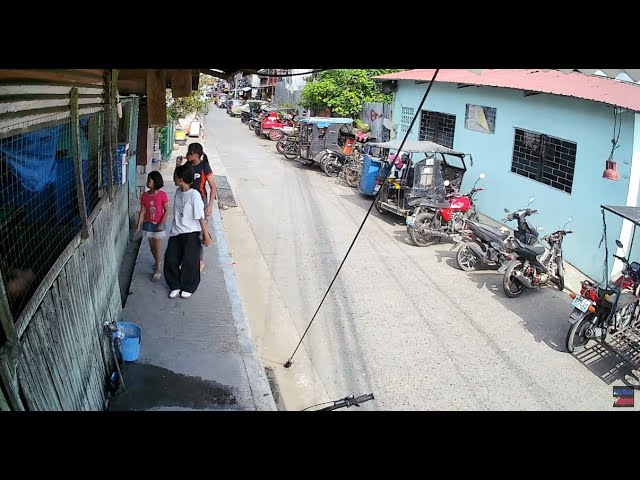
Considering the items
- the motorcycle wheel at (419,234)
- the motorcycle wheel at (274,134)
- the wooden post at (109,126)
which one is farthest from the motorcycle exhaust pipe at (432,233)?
the motorcycle wheel at (274,134)

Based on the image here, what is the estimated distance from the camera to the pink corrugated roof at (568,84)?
30.0ft

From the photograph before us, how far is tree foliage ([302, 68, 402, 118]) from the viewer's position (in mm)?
22688

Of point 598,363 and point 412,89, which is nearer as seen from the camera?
point 598,363

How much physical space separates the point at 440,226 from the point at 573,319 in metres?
4.49

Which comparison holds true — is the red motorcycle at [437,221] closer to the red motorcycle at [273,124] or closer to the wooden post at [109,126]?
the wooden post at [109,126]

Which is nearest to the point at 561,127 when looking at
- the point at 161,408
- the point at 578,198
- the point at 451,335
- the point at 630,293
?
the point at 578,198

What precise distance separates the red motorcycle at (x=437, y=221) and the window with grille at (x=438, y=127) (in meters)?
4.31

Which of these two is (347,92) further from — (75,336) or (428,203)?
(75,336)

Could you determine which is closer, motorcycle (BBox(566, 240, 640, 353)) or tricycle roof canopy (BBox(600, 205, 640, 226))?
motorcycle (BBox(566, 240, 640, 353))

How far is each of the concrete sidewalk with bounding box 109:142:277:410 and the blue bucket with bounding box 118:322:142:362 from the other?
2.6 inches

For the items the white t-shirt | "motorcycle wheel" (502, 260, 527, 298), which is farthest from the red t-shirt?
"motorcycle wheel" (502, 260, 527, 298)

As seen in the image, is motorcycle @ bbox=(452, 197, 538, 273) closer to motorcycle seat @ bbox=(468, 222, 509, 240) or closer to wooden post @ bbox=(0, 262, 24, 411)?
motorcycle seat @ bbox=(468, 222, 509, 240)
